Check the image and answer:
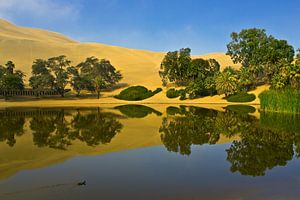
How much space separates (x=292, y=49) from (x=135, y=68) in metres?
56.8

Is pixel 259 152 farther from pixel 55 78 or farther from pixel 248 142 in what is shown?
pixel 55 78

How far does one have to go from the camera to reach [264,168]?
45.1 ft

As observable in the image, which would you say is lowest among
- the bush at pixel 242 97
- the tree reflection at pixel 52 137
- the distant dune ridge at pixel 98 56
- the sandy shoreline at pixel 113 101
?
the tree reflection at pixel 52 137

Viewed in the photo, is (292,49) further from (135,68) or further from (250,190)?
(250,190)

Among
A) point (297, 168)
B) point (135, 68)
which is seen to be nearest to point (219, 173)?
point (297, 168)

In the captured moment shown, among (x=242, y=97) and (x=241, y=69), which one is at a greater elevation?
(x=241, y=69)

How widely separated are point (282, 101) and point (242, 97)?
25.2 meters

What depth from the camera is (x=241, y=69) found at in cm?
7481

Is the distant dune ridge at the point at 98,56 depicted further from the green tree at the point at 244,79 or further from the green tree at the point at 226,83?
the green tree at the point at 226,83

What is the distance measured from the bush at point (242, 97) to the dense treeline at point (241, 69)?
142 cm

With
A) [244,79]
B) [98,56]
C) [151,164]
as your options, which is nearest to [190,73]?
[244,79]

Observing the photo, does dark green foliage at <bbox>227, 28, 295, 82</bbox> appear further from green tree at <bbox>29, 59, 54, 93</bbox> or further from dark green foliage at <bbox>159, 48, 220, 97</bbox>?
green tree at <bbox>29, 59, 54, 93</bbox>

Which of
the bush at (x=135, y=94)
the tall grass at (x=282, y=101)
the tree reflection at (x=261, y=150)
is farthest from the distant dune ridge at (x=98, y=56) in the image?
the tree reflection at (x=261, y=150)

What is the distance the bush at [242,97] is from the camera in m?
64.4
